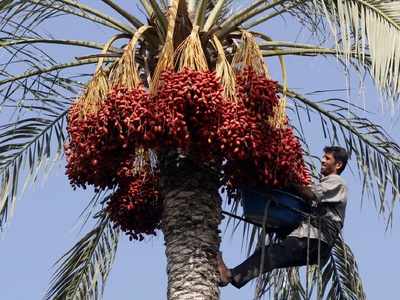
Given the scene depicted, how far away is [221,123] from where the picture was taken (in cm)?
724

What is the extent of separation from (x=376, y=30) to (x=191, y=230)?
5.94 ft

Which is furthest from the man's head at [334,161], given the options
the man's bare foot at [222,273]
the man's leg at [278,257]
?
the man's bare foot at [222,273]

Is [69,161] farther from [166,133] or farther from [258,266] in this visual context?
[258,266]

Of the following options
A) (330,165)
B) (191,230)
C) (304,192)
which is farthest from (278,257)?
(330,165)

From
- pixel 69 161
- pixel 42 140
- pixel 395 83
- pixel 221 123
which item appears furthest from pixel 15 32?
pixel 395 83

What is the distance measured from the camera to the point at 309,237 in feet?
25.9

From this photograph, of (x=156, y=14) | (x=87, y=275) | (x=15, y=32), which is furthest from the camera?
(x=87, y=275)

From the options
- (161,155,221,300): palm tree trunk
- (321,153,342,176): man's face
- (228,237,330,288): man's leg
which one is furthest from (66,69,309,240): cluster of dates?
(321,153,342,176): man's face

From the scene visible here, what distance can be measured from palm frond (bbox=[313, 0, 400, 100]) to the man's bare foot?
1515 millimetres

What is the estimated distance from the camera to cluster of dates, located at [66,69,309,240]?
7199 mm

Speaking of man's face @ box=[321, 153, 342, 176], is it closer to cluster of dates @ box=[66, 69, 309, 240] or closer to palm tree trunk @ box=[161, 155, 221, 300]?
cluster of dates @ box=[66, 69, 309, 240]

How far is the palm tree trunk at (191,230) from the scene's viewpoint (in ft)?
24.4

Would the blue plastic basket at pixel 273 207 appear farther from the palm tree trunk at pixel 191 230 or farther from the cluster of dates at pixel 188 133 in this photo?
the palm tree trunk at pixel 191 230

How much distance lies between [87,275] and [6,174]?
1112mm
